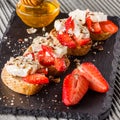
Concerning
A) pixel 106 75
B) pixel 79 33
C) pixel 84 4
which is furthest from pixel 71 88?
pixel 84 4

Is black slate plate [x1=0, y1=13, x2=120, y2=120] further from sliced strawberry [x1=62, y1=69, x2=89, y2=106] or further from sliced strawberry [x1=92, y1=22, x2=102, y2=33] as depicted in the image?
sliced strawberry [x1=92, y1=22, x2=102, y2=33]

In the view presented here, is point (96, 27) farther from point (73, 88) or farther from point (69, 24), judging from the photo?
point (73, 88)

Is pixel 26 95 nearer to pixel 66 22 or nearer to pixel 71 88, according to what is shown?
pixel 71 88

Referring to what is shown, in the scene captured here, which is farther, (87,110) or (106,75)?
(106,75)

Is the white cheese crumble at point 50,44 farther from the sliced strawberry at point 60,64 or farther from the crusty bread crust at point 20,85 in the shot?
the crusty bread crust at point 20,85

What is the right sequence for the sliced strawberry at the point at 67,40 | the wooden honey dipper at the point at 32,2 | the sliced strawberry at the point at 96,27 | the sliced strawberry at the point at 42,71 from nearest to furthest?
the sliced strawberry at the point at 42,71
the sliced strawberry at the point at 67,40
the sliced strawberry at the point at 96,27
the wooden honey dipper at the point at 32,2

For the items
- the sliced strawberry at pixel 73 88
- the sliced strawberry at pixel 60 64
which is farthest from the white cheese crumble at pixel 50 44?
the sliced strawberry at pixel 73 88
